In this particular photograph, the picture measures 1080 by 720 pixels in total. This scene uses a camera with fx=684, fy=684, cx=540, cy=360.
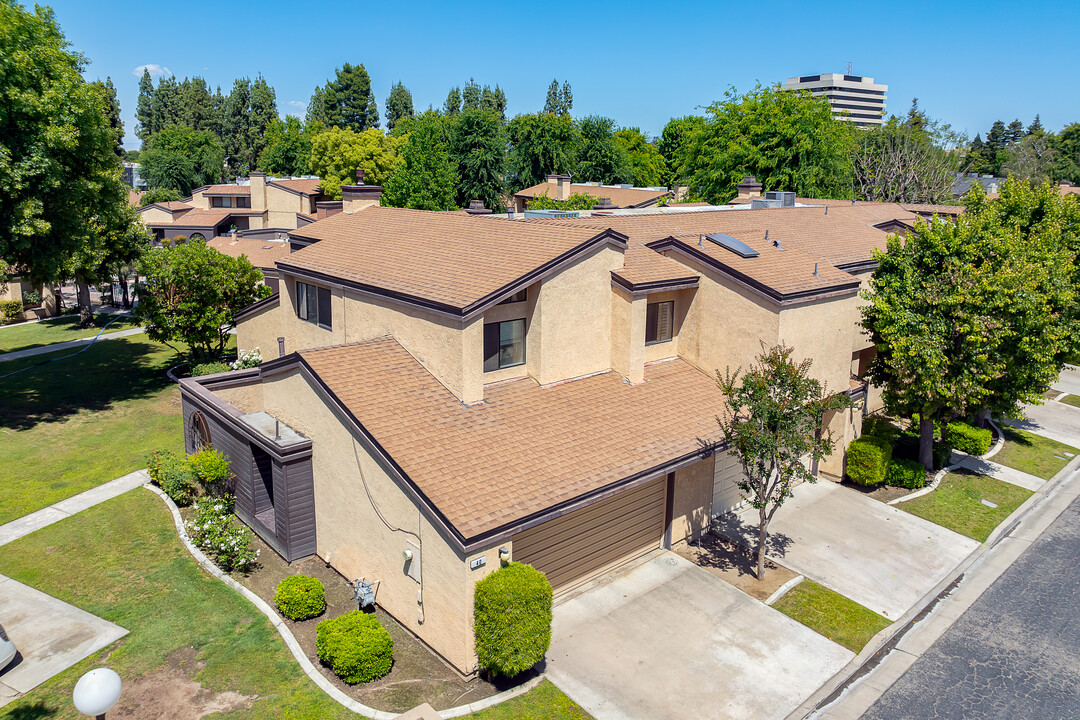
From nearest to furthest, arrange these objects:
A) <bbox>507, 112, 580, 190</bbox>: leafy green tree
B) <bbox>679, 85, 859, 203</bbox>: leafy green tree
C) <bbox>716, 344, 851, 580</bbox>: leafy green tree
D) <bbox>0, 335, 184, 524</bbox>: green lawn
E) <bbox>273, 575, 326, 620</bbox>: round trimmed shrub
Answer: <bbox>273, 575, 326, 620</bbox>: round trimmed shrub < <bbox>716, 344, 851, 580</bbox>: leafy green tree < <bbox>0, 335, 184, 524</bbox>: green lawn < <bbox>679, 85, 859, 203</bbox>: leafy green tree < <bbox>507, 112, 580, 190</bbox>: leafy green tree

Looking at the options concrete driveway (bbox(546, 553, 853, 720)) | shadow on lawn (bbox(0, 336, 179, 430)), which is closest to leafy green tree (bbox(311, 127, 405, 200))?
shadow on lawn (bbox(0, 336, 179, 430))

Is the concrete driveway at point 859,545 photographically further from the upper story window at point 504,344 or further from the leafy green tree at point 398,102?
the leafy green tree at point 398,102

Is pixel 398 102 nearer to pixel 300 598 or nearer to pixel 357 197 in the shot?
pixel 357 197

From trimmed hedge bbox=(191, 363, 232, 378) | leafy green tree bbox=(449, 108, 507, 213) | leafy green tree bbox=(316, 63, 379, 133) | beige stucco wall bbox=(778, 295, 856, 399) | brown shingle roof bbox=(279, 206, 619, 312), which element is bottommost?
trimmed hedge bbox=(191, 363, 232, 378)

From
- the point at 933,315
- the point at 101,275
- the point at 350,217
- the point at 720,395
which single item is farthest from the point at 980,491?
the point at 101,275

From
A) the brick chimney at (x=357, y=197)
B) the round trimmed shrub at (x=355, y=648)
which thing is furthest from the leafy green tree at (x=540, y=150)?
the round trimmed shrub at (x=355, y=648)

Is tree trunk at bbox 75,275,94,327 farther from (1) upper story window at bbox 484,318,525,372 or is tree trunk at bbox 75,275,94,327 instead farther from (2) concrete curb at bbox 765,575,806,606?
(2) concrete curb at bbox 765,575,806,606
